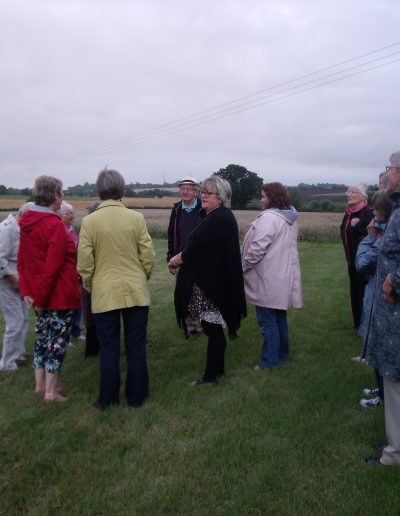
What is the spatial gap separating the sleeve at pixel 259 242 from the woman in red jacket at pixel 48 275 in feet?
5.91

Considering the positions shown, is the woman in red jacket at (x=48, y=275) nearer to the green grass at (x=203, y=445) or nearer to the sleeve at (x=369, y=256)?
the green grass at (x=203, y=445)

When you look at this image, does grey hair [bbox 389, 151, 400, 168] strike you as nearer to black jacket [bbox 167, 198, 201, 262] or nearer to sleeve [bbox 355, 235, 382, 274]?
sleeve [bbox 355, 235, 382, 274]

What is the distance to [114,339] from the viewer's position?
14.5 ft

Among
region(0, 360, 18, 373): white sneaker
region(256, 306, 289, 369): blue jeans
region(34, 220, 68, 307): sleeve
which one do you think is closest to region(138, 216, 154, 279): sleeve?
region(34, 220, 68, 307): sleeve

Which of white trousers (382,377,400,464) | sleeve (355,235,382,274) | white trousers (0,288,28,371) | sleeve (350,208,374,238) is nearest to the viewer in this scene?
white trousers (382,377,400,464)

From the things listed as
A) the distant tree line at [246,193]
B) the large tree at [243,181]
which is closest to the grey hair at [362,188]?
the distant tree line at [246,193]

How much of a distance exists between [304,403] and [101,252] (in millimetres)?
2214

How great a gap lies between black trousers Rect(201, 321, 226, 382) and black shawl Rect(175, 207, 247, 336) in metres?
0.14

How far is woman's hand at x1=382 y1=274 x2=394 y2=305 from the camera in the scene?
312cm

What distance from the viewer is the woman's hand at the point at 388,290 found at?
3.12 metres

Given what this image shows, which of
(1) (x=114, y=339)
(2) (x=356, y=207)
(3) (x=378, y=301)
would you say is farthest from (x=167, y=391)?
(2) (x=356, y=207)

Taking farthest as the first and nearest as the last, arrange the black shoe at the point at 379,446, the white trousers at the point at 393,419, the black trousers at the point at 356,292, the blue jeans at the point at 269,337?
1. the black trousers at the point at 356,292
2. the blue jeans at the point at 269,337
3. the black shoe at the point at 379,446
4. the white trousers at the point at 393,419

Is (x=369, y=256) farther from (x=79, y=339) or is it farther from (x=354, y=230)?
(x=79, y=339)

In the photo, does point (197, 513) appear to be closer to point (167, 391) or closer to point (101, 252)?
point (167, 391)
